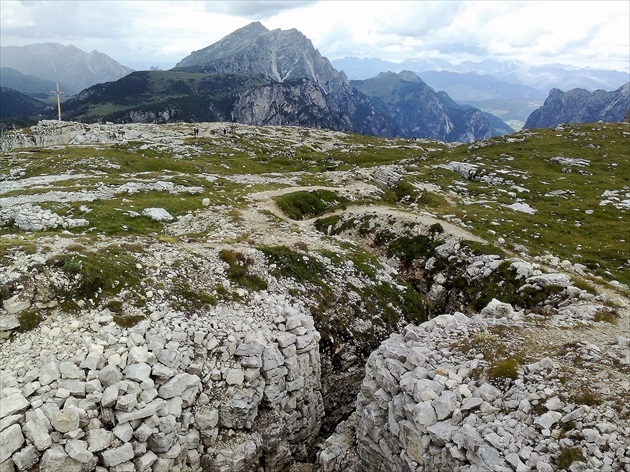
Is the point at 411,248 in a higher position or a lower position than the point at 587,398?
lower

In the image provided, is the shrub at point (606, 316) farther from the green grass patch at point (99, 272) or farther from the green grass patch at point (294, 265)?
the green grass patch at point (99, 272)

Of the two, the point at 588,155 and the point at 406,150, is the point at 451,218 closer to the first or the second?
the point at 588,155

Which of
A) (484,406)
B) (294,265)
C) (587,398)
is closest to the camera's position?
(587,398)

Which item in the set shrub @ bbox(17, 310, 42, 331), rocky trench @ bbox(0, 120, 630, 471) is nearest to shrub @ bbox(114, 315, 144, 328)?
rocky trench @ bbox(0, 120, 630, 471)

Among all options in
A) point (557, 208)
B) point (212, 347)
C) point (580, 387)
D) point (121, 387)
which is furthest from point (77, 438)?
point (557, 208)

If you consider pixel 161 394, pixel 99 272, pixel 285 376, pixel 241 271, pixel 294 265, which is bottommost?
pixel 285 376

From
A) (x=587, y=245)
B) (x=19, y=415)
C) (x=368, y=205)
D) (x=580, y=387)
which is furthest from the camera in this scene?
(x=368, y=205)

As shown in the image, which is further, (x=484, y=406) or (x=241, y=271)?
(x=241, y=271)

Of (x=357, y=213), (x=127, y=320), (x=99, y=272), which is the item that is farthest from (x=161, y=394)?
(x=357, y=213)

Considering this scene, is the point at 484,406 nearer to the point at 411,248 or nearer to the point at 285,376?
the point at 285,376

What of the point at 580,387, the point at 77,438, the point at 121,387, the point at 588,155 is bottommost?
the point at 77,438

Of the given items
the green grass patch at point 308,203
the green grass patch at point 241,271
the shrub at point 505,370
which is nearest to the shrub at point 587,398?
the shrub at point 505,370

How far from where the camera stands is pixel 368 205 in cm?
5494

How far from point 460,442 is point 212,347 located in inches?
535
